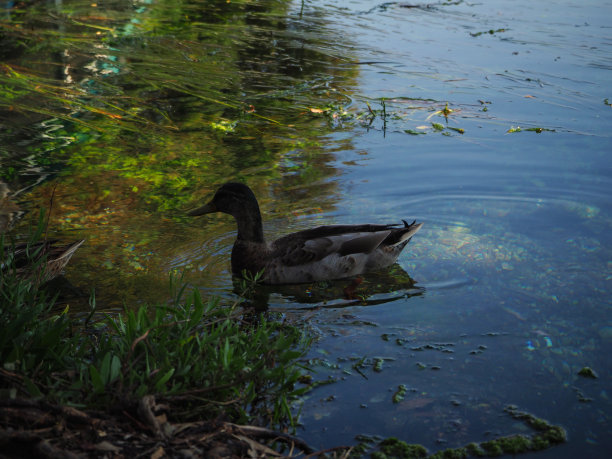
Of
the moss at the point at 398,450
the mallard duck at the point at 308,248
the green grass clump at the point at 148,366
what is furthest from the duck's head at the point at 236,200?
the moss at the point at 398,450

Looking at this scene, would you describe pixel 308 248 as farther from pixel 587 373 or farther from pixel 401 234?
pixel 587 373

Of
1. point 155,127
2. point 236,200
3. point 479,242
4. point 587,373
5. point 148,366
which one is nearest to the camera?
point 148,366

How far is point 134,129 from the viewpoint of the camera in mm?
9023

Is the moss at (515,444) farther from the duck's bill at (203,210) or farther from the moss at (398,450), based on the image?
the duck's bill at (203,210)

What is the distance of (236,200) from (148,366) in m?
3.13

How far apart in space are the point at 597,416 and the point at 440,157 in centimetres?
480

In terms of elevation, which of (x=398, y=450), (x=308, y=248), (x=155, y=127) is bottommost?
(x=398, y=450)

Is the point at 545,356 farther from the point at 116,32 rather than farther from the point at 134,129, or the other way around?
the point at 116,32

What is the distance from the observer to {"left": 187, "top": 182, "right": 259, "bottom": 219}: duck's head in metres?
6.28

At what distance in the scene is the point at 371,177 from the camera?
801 cm

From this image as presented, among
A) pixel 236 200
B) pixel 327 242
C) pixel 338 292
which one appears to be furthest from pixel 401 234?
pixel 236 200

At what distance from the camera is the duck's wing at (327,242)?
6129 mm

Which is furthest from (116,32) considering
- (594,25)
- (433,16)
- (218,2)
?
(594,25)

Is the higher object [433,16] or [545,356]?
[433,16]
